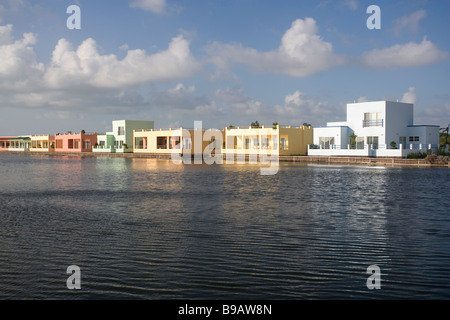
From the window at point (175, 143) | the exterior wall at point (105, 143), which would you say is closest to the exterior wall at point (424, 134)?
the window at point (175, 143)

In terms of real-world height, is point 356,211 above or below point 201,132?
below

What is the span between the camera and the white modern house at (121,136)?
8488 cm

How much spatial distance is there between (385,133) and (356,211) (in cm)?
3731

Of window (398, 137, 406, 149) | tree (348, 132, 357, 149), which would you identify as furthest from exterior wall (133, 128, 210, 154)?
window (398, 137, 406, 149)

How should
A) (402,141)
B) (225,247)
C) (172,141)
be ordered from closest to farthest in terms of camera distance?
(225,247) → (402,141) → (172,141)

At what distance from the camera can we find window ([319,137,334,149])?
56.7m

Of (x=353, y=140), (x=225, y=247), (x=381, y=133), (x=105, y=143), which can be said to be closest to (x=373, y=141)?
(x=381, y=133)

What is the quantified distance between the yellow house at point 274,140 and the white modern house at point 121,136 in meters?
26.1

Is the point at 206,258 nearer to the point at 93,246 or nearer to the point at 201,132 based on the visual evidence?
the point at 93,246

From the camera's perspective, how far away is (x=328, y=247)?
10562 millimetres

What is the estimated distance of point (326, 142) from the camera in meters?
57.3

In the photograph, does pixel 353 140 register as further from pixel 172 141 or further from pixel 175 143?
pixel 172 141

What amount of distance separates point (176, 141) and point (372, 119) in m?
33.3
